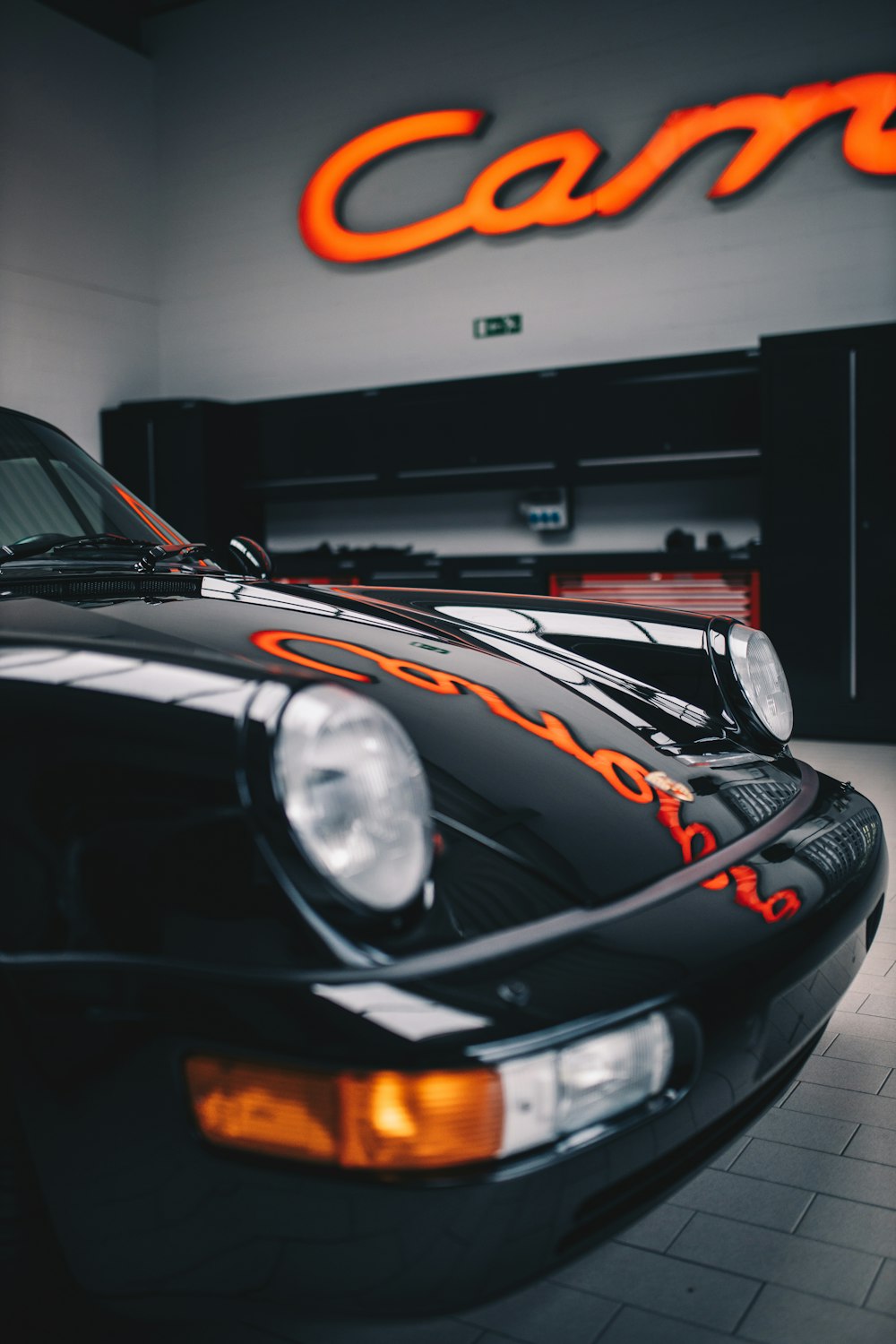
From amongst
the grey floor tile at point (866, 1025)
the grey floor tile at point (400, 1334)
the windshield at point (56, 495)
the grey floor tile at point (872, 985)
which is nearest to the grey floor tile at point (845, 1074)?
Result: the grey floor tile at point (866, 1025)

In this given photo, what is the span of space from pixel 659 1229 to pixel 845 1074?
1.77 feet

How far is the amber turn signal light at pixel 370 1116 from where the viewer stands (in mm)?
763

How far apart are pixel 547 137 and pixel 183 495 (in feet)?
10.3

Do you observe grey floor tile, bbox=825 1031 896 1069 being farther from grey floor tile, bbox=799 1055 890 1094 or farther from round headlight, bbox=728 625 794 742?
round headlight, bbox=728 625 794 742

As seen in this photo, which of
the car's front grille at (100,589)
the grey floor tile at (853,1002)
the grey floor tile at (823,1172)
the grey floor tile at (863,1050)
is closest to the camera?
the grey floor tile at (823,1172)

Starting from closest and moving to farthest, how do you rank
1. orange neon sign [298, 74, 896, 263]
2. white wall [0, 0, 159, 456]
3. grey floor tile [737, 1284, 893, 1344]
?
1. grey floor tile [737, 1284, 893, 1344]
2. orange neon sign [298, 74, 896, 263]
3. white wall [0, 0, 159, 456]

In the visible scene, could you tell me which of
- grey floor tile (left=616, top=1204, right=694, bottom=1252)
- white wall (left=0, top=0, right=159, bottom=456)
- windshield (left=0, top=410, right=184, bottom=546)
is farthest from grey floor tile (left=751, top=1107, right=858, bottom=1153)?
white wall (left=0, top=0, right=159, bottom=456)

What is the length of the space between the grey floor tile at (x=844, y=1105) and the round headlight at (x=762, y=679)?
→ 53 centimetres

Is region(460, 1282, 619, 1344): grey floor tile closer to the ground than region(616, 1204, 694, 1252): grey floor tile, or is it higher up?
higher up

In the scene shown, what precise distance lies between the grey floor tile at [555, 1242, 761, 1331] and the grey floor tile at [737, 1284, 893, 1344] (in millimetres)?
18

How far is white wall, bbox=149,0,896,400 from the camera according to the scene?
5621 mm

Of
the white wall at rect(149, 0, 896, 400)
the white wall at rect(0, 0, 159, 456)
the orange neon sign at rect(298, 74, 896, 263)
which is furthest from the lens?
the white wall at rect(0, 0, 159, 456)

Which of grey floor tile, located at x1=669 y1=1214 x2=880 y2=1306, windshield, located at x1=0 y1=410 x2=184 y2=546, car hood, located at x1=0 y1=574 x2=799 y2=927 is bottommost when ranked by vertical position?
grey floor tile, located at x1=669 y1=1214 x2=880 y2=1306

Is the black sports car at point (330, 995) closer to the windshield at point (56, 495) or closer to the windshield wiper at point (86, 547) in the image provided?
the windshield wiper at point (86, 547)
